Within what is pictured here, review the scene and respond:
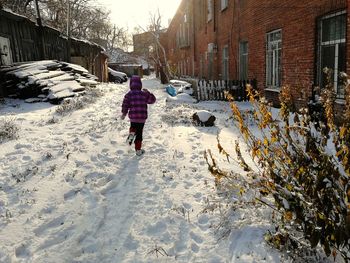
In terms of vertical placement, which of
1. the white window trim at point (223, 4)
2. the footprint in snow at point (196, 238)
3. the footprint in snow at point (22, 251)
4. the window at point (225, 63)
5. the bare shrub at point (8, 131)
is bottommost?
the footprint in snow at point (196, 238)

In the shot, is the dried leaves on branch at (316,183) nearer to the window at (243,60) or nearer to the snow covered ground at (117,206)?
the snow covered ground at (117,206)

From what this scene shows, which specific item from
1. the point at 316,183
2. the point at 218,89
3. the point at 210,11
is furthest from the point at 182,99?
the point at 316,183

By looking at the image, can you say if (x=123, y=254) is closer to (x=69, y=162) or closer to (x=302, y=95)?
(x=302, y=95)

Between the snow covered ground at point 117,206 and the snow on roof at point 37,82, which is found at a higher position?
the snow on roof at point 37,82

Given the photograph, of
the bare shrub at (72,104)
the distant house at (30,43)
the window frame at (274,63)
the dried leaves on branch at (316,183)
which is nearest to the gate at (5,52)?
the distant house at (30,43)

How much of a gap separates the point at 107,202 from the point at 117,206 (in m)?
0.17

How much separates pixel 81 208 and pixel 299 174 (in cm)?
242

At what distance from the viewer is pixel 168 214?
12.0 feet

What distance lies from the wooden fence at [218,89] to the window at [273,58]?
5.78 ft

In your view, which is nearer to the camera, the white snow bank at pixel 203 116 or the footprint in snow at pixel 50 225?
the footprint in snow at pixel 50 225

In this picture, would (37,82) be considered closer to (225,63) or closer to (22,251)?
(225,63)

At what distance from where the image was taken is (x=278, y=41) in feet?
34.1

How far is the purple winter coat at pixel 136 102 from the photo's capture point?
20.1 feet

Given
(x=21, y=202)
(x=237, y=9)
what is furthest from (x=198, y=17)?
(x=21, y=202)
